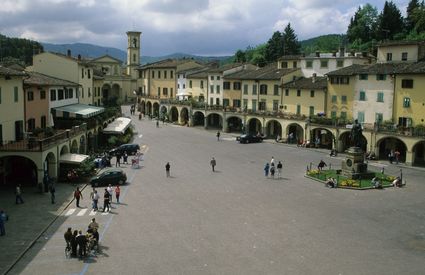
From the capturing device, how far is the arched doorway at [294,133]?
6500 cm

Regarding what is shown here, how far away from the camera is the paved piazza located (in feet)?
72.4

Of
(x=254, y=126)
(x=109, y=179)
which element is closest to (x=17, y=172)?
(x=109, y=179)

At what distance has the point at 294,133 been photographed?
69250 mm

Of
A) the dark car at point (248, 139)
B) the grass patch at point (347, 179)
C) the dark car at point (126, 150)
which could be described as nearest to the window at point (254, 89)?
the dark car at point (248, 139)

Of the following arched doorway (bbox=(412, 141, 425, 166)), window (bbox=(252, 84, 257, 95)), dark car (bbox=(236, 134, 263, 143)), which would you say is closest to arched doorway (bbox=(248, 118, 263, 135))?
window (bbox=(252, 84, 257, 95))

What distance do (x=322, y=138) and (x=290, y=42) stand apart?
6379 cm

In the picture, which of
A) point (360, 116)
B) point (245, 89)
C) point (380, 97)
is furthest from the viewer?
point (245, 89)

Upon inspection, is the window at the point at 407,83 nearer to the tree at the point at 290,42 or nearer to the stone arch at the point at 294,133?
→ the stone arch at the point at 294,133

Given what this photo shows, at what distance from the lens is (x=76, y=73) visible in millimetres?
61094

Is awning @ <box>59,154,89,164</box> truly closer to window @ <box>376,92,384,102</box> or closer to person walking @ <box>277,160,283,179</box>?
person walking @ <box>277,160,283,179</box>

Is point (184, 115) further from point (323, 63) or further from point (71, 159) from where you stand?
point (71, 159)

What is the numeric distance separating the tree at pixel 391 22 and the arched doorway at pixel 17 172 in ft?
275

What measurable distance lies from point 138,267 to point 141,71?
93520mm

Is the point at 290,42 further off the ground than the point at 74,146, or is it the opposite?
the point at 290,42
